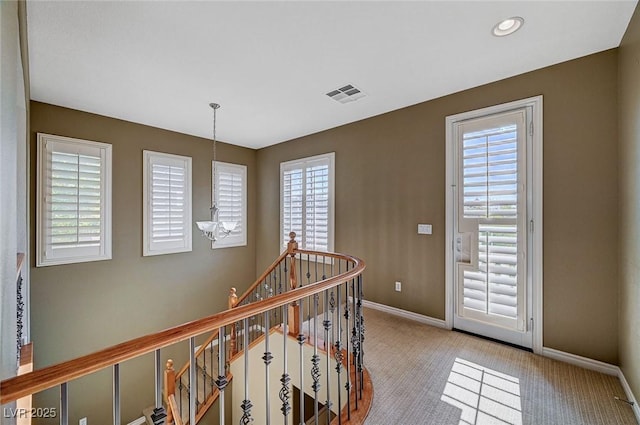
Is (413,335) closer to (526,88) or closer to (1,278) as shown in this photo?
(526,88)

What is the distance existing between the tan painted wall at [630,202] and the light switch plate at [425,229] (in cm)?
153

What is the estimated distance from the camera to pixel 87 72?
8.57 ft

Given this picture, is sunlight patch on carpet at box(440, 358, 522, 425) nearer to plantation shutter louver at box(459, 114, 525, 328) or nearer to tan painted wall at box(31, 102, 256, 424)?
plantation shutter louver at box(459, 114, 525, 328)

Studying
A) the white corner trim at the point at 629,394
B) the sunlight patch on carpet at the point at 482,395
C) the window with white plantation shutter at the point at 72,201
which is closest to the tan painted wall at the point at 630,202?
the white corner trim at the point at 629,394

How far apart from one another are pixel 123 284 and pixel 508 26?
5178 millimetres

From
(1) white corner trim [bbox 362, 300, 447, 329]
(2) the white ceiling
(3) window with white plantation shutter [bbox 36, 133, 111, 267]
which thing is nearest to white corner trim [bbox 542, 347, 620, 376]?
(1) white corner trim [bbox 362, 300, 447, 329]

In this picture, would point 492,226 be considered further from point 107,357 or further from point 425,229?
point 107,357

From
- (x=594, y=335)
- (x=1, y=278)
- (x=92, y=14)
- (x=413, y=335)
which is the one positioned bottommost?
(x=413, y=335)

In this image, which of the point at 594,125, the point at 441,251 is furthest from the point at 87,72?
the point at 594,125

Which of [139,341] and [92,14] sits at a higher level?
[92,14]

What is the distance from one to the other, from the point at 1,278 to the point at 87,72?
2.64m

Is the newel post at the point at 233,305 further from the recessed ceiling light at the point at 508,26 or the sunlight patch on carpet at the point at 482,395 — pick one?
the recessed ceiling light at the point at 508,26

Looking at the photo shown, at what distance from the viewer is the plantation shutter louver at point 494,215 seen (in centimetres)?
265

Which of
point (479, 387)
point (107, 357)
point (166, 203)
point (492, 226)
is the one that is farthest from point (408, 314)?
point (166, 203)
